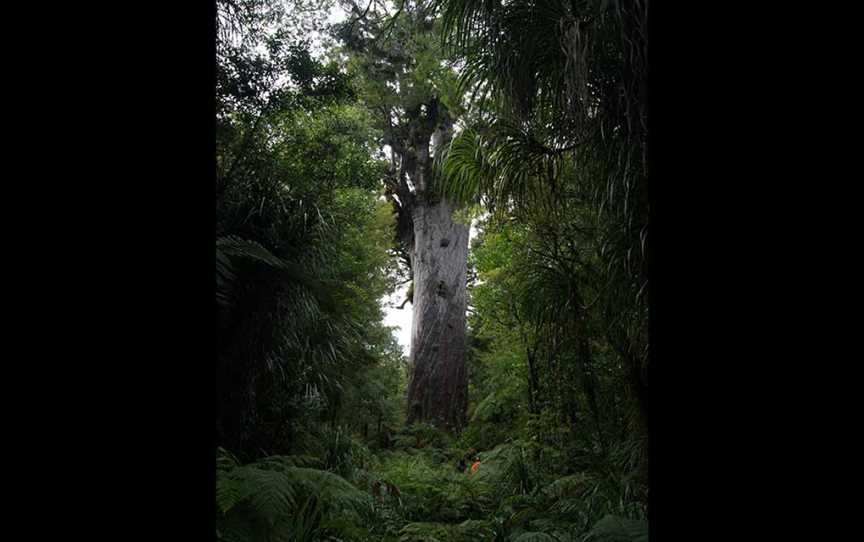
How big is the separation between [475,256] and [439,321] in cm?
220

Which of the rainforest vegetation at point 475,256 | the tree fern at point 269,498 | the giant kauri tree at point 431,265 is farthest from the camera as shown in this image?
the giant kauri tree at point 431,265

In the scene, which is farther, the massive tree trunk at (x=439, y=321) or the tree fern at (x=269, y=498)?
the massive tree trunk at (x=439, y=321)

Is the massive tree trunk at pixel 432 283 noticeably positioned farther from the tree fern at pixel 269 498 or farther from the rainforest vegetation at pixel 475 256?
the tree fern at pixel 269 498

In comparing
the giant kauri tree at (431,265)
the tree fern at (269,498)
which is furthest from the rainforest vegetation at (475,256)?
the giant kauri tree at (431,265)

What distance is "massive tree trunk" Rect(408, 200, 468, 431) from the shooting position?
8.36m

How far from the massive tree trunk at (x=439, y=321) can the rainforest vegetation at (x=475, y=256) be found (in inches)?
66.7

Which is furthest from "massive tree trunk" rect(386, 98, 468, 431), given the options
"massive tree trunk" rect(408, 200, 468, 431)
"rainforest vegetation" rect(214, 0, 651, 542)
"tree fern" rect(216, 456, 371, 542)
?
"tree fern" rect(216, 456, 371, 542)

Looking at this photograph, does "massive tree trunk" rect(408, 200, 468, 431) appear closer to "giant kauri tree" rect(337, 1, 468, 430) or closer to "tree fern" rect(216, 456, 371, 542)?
"giant kauri tree" rect(337, 1, 468, 430)

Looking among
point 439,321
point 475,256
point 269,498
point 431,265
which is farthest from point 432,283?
point 269,498

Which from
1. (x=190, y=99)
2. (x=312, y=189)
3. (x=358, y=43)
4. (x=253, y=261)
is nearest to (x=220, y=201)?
(x=253, y=261)

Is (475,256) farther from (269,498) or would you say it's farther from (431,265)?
(269,498)

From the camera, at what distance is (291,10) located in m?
3.95

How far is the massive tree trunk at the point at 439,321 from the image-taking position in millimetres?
8359

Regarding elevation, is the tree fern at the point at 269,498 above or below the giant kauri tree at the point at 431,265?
below
